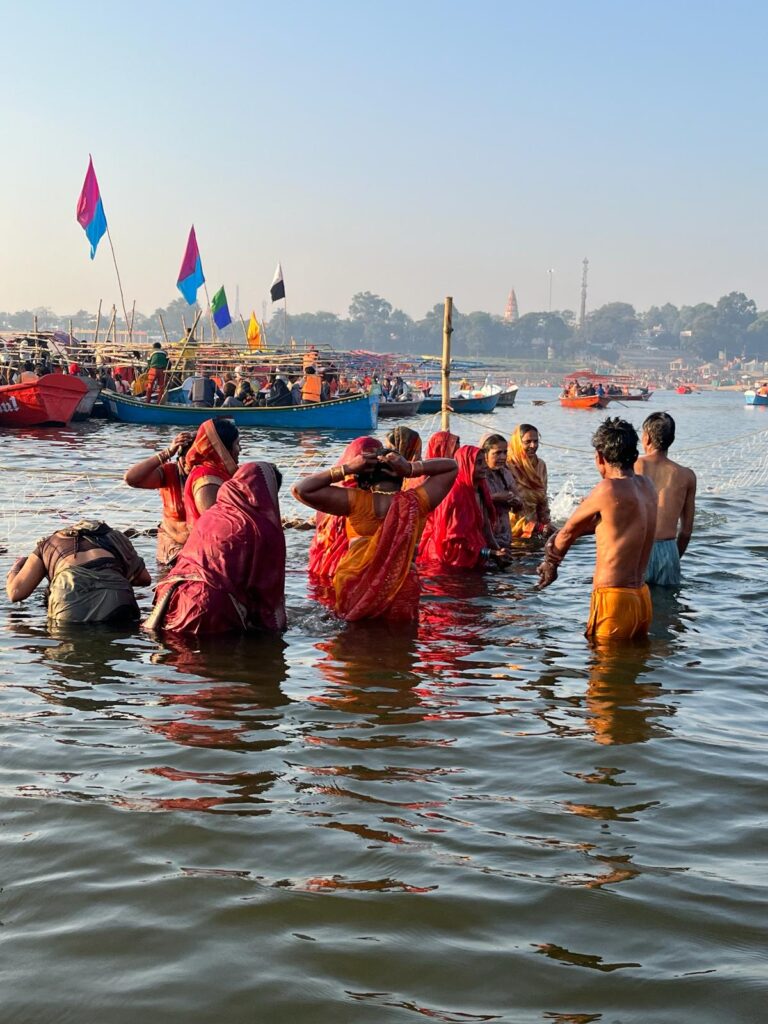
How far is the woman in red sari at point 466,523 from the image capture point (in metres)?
9.35

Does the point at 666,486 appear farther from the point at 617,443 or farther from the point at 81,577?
the point at 81,577

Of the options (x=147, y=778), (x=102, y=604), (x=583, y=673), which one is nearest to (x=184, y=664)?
(x=102, y=604)

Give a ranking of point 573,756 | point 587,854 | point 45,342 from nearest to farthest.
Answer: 1. point 587,854
2. point 573,756
3. point 45,342

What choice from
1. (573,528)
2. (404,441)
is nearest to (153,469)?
(404,441)

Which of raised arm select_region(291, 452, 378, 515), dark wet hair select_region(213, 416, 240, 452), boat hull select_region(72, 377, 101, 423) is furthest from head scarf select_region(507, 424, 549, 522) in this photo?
Result: boat hull select_region(72, 377, 101, 423)

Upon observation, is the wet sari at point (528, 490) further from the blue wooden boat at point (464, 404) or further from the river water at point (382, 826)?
the blue wooden boat at point (464, 404)

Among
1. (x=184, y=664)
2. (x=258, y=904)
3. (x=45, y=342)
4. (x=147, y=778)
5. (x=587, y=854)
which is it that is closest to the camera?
(x=258, y=904)

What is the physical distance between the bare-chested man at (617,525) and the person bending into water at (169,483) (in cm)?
281

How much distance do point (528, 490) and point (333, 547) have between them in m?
3.55

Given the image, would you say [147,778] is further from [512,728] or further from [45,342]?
[45,342]

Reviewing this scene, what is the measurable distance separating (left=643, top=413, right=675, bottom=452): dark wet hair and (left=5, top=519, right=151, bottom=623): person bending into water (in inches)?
148

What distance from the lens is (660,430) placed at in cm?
786

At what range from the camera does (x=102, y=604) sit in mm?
6820

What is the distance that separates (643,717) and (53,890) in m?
2.96
